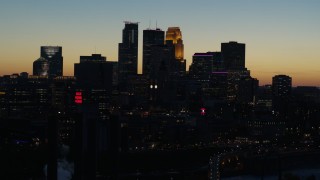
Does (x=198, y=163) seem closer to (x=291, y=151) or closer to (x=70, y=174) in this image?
(x=291, y=151)

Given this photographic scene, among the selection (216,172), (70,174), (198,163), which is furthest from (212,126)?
(70,174)

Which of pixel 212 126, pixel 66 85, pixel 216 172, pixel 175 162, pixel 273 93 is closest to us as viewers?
pixel 216 172

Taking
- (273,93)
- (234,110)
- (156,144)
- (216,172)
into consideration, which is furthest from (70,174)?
(273,93)

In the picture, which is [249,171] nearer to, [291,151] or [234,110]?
[291,151]

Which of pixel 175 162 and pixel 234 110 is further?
pixel 234 110

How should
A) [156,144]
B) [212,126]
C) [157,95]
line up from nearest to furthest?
[156,144] → [212,126] → [157,95]

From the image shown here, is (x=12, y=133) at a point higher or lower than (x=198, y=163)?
higher

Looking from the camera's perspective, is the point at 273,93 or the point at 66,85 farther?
the point at 273,93

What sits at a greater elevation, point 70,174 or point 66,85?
point 66,85

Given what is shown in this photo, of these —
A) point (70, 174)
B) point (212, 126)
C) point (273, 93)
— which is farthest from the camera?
point (273, 93)
